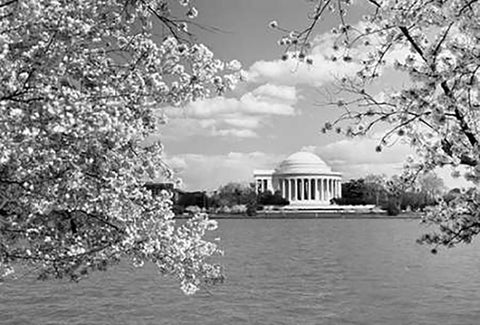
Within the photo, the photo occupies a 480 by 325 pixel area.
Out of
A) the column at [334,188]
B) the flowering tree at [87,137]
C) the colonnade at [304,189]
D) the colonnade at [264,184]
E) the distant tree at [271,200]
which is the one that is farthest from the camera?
the colonnade at [264,184]

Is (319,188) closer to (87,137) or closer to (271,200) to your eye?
(271,200)

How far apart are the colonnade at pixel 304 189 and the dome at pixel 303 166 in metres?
1.79

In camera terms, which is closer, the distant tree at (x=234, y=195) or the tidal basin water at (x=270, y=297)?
the tidal basin water at (x=270, y=297)

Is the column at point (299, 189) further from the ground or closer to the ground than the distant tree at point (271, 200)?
further from the ground

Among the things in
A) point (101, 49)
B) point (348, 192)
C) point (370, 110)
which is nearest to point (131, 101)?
point (101, 49)

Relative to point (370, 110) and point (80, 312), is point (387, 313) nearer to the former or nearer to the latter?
point (80, 312)

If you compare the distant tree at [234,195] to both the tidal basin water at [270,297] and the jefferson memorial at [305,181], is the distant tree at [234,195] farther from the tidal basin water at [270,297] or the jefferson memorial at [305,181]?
the tidal basin water at [270,297]

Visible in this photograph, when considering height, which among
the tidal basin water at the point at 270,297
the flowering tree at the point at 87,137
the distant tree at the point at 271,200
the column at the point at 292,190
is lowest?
the tidal basin water at the point at 270,297

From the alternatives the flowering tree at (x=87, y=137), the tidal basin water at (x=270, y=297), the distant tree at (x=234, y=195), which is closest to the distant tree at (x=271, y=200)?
the distant tree at (x=234, y=195)

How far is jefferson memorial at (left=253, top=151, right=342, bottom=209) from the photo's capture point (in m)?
130

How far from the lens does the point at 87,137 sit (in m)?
4.53

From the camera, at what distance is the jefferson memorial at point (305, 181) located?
13000cm

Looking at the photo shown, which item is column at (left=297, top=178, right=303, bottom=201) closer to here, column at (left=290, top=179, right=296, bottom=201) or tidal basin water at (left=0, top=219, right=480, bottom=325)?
column at (left=290, top=179, right=296, bottom=201)

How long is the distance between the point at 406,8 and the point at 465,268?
25473 mm
